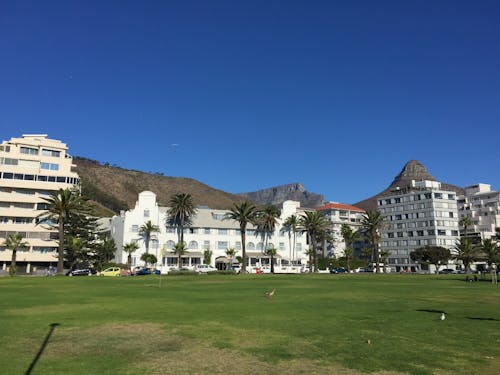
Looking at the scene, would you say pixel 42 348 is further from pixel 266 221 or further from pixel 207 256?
pixel 266 221

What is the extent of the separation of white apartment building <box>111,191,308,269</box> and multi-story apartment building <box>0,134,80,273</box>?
17189mm

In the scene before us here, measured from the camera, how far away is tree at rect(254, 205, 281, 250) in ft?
390

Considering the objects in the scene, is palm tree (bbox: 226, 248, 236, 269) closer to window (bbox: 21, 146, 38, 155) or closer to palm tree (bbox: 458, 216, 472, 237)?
window (bbox: 21, 146, 38, 155)

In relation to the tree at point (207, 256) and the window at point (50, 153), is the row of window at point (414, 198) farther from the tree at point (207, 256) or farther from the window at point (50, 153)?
the window at point (50, 153)

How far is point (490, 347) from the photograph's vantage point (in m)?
13.6

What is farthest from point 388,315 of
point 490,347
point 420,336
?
point 490,347

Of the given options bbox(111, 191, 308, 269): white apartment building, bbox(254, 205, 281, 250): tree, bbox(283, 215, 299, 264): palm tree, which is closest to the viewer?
bbox(111, 191, 308, 269): white apartment building

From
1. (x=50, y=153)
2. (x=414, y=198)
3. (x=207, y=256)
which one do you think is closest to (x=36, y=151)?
(x=50, y=153)

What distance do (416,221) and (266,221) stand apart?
2651 inches

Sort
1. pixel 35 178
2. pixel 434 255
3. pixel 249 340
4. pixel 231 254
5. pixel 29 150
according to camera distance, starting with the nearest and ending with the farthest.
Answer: pixel 249 340
pixel 35 178
pixel 29 150
pixel 231 254
pixel 434 255

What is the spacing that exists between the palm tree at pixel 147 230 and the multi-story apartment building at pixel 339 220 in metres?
83.3

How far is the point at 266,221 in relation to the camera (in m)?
119

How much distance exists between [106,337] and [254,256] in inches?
3997

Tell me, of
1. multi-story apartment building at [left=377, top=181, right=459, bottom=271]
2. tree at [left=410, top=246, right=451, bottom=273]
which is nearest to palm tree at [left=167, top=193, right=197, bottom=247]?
tree at [left=410, top=246, right=451, bottom=273]
